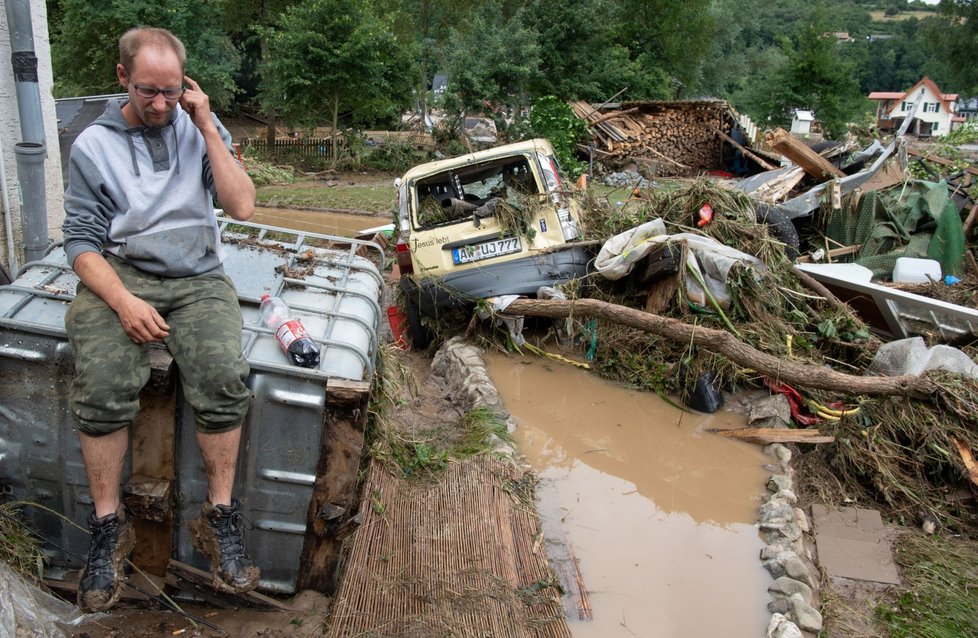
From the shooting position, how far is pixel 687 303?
6.30m

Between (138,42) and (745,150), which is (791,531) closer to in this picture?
(138,42)

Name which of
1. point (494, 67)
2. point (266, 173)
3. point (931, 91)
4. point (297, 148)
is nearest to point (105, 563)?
point (266, 173)

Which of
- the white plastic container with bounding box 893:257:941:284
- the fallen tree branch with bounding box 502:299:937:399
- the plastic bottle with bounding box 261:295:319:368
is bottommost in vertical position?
the fallen tree branch with bounding box 502:299:937:399

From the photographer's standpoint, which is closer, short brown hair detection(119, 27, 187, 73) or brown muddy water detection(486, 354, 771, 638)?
short brown hair detection(119, 27, 187, 73)

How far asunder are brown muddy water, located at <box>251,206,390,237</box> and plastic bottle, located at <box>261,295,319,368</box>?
9.43 metres

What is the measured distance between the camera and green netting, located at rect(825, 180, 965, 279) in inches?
304

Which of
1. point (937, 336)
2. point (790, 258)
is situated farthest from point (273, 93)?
point (937, 336)

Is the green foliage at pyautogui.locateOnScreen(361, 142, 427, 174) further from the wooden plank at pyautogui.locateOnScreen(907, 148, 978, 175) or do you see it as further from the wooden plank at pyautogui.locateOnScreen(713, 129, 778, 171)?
the wooden plank at pyautogui.locateOnScreen(907, 148, 978, 175)

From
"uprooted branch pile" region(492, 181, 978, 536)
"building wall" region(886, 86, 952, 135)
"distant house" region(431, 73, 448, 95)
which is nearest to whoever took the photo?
"uprooted branch pile" region(492, 181, 978, 536)

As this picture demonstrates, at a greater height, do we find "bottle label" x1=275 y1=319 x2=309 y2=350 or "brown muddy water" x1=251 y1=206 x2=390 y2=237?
"bottle label" x1=275 y1=319 x2=309 y2=350

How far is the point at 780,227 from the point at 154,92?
6.28 metres

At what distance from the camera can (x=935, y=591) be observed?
3865 millimetres

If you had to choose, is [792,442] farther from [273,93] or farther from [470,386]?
[273,93]

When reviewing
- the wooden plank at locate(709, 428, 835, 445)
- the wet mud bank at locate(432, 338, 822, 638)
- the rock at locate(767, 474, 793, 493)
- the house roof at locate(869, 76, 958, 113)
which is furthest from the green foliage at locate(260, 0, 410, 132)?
the house roof at locate(869, 76, 958, 113)
